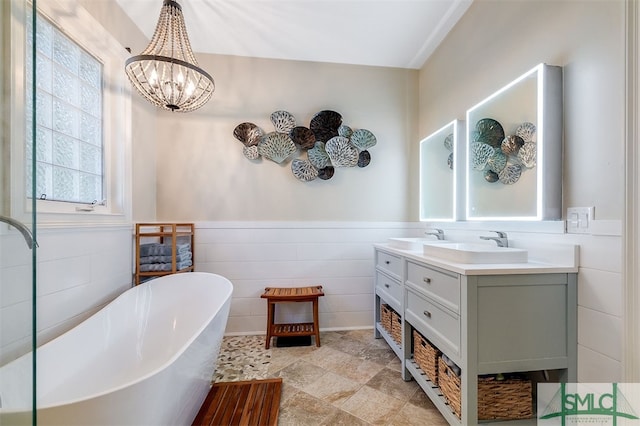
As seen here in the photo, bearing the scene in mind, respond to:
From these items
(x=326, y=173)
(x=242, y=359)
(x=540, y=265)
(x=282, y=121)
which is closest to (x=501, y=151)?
(x=540, y=265)

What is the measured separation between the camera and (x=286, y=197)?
2557mm

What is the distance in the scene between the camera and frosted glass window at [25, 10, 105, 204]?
1.41 meters

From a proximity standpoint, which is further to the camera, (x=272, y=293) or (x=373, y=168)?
(x=373, y=168)

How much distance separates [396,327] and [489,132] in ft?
5.12

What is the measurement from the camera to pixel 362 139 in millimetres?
2564

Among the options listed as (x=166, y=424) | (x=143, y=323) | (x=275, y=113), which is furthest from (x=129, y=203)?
(x=166, y=424)

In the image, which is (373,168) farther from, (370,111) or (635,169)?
(635,169)

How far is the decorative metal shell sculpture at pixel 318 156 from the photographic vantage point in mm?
2508

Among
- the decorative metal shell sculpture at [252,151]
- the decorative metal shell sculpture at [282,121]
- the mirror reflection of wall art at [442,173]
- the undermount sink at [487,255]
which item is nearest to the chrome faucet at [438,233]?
the mirror reflection of wall art at [442,173]

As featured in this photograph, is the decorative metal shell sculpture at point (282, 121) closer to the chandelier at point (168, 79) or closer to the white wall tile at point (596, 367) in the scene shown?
the chandelier at point (168, 79)

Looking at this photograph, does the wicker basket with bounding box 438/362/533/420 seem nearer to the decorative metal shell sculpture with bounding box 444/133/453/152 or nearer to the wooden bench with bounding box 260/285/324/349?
the wooden bench with bounding box 260/285/324/349

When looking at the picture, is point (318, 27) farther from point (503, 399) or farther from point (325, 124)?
point (503, 399)

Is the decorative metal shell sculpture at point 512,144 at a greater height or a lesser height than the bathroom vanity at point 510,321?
greater

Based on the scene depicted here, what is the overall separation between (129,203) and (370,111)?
238cm
